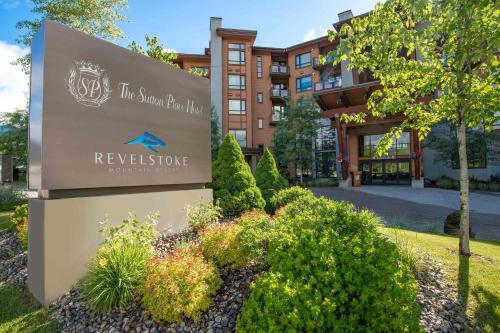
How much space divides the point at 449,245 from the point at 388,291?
4831mm

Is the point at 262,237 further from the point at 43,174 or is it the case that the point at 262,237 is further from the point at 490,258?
the point at 490,258

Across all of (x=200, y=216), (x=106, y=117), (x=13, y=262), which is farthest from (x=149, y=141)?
(x=13, y=262)

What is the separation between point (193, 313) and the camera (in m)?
3.04

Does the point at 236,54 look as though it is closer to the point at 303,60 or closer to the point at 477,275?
the point at 303,60

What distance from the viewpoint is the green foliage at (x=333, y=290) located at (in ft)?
7.29

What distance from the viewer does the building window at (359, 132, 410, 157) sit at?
26188mm

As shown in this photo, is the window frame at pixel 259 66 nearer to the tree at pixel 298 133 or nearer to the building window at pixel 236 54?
the building window at pixel 236 54

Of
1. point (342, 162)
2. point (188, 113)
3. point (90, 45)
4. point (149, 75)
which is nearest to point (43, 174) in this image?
point (90, 45)

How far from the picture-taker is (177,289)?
3.06m

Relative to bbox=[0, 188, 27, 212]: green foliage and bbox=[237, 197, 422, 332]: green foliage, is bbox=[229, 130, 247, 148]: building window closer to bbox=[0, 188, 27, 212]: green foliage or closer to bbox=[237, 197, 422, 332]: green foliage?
bbox=[0, 188, 27, 212]: green foliage

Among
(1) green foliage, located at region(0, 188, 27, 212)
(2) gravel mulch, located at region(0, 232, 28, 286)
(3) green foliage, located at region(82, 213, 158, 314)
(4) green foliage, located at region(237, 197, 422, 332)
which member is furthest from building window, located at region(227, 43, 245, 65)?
(4) green foliage, located at region(237, 197, 422, 332)

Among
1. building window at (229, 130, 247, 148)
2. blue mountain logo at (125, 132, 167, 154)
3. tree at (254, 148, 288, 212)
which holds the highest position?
building window at (229, 130, 247, 148)

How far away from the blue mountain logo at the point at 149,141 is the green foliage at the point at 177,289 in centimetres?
300

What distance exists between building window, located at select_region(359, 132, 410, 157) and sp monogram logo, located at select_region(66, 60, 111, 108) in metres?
25.7
